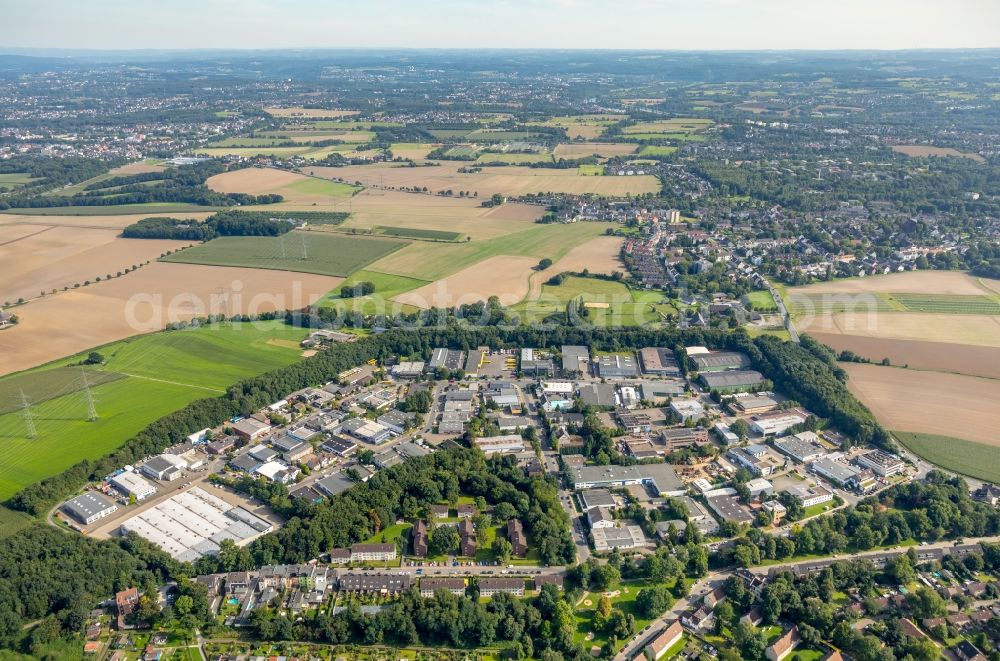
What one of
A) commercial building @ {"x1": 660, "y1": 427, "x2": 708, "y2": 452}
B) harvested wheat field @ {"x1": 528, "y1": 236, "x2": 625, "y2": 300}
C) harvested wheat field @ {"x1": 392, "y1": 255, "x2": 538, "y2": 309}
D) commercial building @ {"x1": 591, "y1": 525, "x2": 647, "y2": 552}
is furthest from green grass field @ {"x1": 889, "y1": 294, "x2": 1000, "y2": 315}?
commercial building @ {"x1": 591, "y1": 525, "x2": 647, "y2": 552}

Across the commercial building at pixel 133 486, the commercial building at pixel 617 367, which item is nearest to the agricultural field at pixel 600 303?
the commercial building at pixel 617 367

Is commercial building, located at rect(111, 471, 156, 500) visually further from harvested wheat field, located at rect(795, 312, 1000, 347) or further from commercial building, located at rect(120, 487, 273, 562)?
harvested wheat field, located at rect(795, 312, 1000, 347)

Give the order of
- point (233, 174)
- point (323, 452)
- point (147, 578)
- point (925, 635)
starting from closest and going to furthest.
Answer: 1. point (925, 635)
2. point (147, 578)
3. point (323, 452)
4. point (233, 174)

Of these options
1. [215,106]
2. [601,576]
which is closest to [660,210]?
[601,576]

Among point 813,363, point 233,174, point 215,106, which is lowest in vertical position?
point 813,363

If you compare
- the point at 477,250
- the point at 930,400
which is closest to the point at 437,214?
the point at 477,250

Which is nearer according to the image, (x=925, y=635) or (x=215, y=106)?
(x=925, y=635)

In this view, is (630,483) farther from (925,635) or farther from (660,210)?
(660,210)
